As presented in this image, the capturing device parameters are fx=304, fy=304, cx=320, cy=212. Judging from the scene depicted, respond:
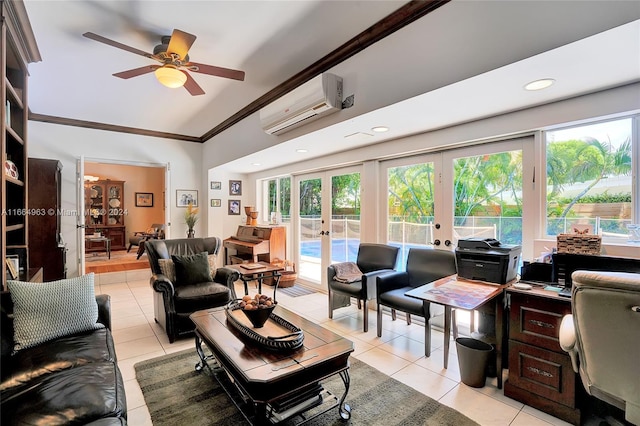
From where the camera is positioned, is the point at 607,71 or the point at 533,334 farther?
the point at 533,334

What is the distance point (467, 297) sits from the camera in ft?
7.22

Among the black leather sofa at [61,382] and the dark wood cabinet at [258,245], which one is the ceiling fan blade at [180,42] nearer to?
the black leather sofa at [61,382]

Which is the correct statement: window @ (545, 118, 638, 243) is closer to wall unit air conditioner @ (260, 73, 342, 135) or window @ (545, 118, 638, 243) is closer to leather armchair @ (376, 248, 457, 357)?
leather armchair @ (376, 248, 457, 357)

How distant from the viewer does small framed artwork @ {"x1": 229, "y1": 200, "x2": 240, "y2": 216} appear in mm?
6484

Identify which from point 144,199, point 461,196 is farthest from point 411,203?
point 144,199

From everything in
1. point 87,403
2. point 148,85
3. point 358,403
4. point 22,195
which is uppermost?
point 148,85

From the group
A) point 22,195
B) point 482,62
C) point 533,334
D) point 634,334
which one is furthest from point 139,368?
point 482,62

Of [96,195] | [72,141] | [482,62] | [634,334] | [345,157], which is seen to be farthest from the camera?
[96,195]

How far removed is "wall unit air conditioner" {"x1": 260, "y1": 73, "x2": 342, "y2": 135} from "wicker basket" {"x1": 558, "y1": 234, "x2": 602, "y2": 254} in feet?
6.51

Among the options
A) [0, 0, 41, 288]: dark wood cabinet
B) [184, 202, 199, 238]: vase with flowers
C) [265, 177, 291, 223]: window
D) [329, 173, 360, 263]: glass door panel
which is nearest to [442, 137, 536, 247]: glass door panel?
[329, 173, 360, 263]: glass door panel

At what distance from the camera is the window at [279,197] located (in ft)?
19.4

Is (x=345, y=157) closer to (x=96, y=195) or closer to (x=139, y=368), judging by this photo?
(x=139, y=368)

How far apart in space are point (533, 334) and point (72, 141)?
21.8ft

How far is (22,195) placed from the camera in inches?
103
